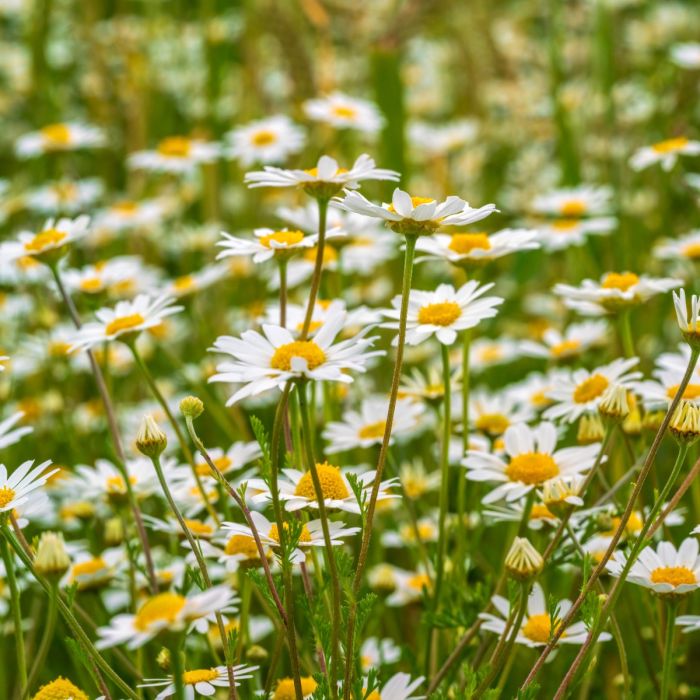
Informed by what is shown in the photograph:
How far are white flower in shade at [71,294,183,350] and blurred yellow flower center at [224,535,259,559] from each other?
24cm

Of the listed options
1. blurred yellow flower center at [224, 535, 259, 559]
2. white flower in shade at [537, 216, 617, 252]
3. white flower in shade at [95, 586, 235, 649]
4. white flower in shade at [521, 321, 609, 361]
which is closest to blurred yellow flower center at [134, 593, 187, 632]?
white flower in shade at [95, 586, 235, 649]

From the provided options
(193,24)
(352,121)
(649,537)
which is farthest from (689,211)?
(193,24)

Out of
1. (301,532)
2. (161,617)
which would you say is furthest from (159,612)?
(301,532)

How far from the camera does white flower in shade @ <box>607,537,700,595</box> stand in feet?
2.71

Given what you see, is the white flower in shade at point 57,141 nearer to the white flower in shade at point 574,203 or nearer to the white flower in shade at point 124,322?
the white flower in shade at point 574,203

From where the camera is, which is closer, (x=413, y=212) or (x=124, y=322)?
(x=413, y=212)

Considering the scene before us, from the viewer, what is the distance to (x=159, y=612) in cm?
58

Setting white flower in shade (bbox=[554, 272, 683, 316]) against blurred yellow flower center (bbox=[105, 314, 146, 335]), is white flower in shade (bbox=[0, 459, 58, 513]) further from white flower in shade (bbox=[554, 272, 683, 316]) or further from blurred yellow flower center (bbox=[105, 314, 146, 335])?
white flower in shade (bbox=[554, 272, 683, 316])

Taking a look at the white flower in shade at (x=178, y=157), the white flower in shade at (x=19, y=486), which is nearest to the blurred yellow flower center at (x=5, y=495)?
the white flower in shade at (x=19, y=486)

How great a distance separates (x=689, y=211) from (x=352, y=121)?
986 millimetres

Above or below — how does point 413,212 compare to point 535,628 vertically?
above

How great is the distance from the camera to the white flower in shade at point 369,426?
110cm

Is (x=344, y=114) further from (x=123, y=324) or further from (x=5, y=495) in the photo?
(x=5, y=495)

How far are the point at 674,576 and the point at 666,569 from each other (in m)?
0.01
